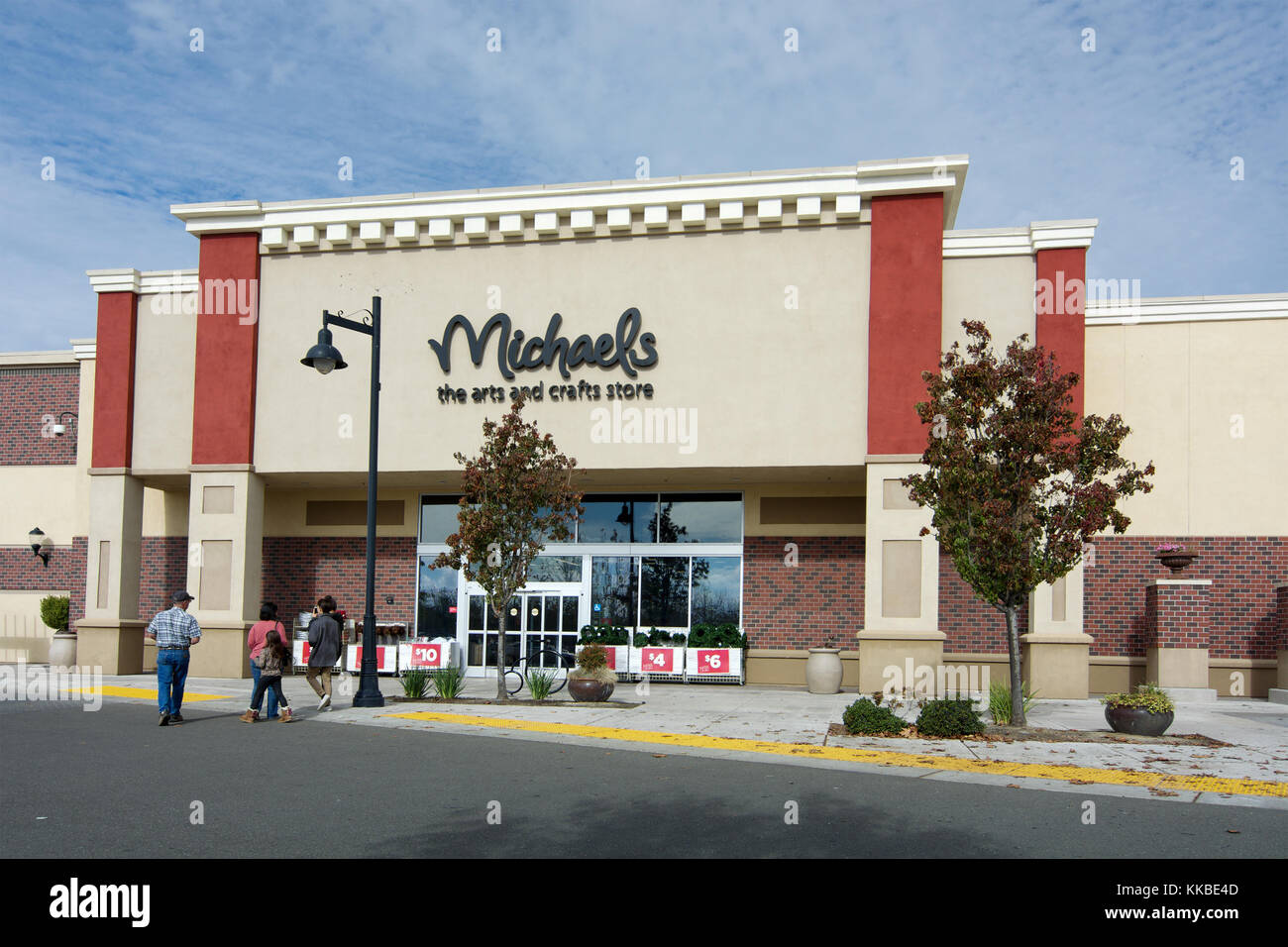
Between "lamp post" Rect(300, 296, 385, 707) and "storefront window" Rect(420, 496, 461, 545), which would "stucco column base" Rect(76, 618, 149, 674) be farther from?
"lamp post" Rect(300, 296, 385, 707)

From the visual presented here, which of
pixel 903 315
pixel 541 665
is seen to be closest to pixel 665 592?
pixel 541 665

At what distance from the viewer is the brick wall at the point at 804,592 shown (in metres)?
23.6

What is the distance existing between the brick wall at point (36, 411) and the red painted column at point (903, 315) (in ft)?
67.7

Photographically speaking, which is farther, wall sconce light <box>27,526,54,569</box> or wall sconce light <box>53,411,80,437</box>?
wall sconce light <box>53,411,80,437</box>

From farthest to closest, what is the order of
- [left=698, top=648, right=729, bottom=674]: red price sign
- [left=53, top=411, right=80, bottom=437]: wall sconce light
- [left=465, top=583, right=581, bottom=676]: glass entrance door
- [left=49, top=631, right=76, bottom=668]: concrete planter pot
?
1. [left=53, top=411, right=80, bottom=437]: wall sconce light
2. [left=465, top=583, right=581, bottom=676]: glass entrance door
3. [left=49, top=631, right=76, bottom=668]: concrete planter pot
4. [left=698, top=648, right=729, bottom=674]: red price sign

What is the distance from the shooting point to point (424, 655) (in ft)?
80.8

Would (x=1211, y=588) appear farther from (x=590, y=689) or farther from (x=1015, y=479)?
(x=590, y=689)

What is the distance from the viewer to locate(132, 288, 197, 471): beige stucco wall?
24219mm

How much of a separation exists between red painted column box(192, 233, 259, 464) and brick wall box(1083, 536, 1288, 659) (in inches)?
730

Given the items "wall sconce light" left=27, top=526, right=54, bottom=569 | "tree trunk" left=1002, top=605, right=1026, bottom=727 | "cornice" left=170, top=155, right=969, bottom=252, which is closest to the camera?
"tree trunk" left=1002, top=605, right=1026, bottom=727

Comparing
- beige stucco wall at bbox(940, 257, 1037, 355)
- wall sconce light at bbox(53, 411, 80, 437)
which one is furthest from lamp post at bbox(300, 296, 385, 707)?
wall sconce light at bbox(53, 411, 80, 437)

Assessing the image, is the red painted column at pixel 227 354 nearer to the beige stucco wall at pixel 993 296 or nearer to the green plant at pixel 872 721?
the beige stucco wall at pixel 993 296

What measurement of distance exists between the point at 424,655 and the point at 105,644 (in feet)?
22.8

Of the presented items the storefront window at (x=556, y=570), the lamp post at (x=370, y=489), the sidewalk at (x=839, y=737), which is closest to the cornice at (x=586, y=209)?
the lamp post at (x=370, y=489)
